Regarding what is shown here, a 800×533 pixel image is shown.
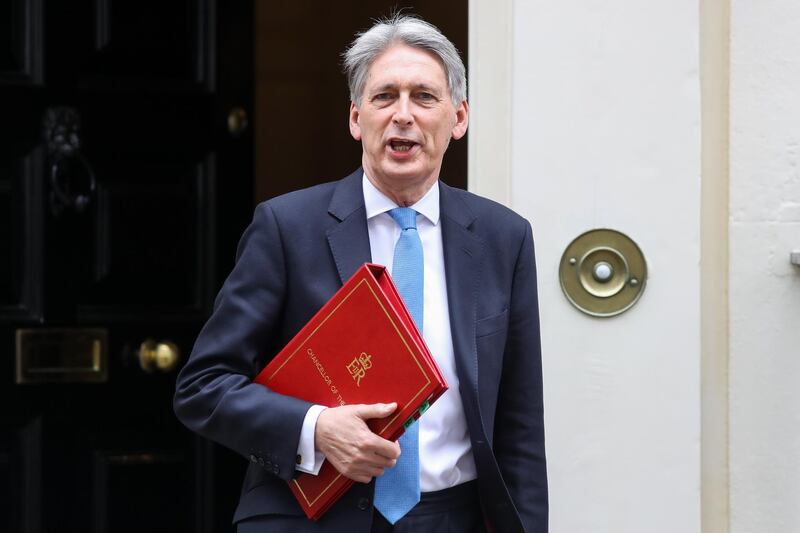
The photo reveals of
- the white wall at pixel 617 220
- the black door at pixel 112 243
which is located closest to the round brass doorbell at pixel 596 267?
the white wall at pixel 617 220

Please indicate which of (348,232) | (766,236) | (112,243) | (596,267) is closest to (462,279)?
(348,232)

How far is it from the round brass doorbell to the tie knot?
77 cm

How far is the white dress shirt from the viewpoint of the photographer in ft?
7.11

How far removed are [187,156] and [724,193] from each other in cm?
166

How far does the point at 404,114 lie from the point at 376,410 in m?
0.52

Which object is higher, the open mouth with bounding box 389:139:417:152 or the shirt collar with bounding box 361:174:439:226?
the open mouth with bounding box 389:139:417:152

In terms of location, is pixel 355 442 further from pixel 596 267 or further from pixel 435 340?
pixel 596 267

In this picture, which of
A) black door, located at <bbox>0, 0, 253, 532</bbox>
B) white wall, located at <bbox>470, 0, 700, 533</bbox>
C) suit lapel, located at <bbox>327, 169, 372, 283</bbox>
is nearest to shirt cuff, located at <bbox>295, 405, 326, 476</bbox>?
suit lapel, located at <bbox>327, 169, 372, 283</bbox>

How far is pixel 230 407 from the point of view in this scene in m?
2.07

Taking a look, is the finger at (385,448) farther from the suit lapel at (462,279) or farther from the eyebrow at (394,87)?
the eyebrow at (394,87)

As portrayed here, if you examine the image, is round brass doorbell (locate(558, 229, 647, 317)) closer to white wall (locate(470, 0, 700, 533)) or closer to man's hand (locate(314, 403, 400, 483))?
white wall (locate(470, 0, 700, 533))

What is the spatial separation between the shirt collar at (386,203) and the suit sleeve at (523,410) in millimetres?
190

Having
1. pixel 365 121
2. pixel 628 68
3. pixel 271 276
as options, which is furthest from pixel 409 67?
pixel 628 68

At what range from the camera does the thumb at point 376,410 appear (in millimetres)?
1969
